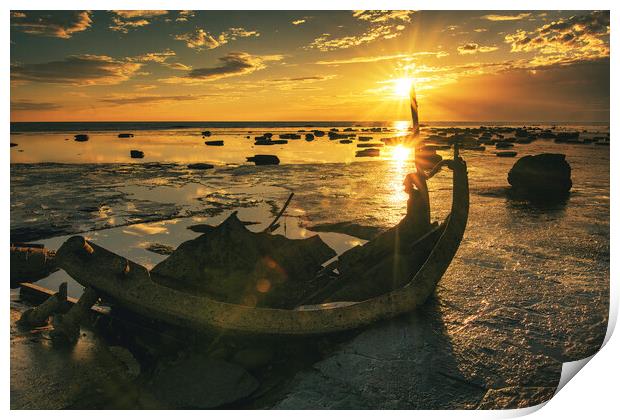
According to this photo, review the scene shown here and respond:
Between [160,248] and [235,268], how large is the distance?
3.77m

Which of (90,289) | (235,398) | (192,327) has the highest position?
(90,289)

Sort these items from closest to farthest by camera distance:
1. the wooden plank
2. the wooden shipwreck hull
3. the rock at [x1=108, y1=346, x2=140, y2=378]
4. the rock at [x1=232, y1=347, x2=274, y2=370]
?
the wooden shipwreck hull → the rock at [x1=232, y1=347, x2=274, y2=370] → the rock at [x1=108, y1=346, x2=140, y2=378] → the wooden plank

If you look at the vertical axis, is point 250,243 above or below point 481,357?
above

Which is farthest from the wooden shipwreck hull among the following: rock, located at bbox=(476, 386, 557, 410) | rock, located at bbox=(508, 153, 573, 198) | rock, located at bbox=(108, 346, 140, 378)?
rock, located at bbox=(508, 153, 573, 198)

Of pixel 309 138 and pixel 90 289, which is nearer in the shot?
pixel 90 289

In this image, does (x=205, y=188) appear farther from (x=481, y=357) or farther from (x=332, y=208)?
(x=481, y=357)

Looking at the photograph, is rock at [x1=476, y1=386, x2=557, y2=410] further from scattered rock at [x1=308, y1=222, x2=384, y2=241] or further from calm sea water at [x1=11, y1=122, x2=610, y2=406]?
scattered rock at [x1=308, y1=222, x2=384, y2=241]

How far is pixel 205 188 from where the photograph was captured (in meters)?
16.4

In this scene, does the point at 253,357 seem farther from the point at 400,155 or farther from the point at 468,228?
the point at 400,155

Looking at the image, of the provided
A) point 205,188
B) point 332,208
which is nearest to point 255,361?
point 332,208

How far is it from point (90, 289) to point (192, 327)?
120cm

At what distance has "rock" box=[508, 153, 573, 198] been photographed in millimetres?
15438

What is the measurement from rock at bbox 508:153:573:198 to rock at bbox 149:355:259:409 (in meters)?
13.5

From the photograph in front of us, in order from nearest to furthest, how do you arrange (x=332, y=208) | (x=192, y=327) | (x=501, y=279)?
1. (x=192, y=327)
2. (x=501, y=279)
3. (x=332, y=208)
